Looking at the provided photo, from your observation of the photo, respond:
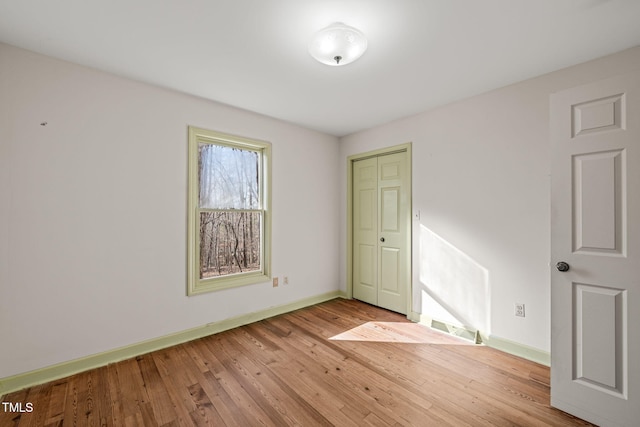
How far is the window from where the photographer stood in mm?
2842

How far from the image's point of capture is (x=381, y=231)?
147 inches

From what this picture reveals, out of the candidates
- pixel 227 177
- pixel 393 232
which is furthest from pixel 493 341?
pixel 227 177

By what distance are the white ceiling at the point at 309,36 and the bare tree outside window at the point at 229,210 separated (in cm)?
75

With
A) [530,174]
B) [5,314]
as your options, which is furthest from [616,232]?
[5,314]

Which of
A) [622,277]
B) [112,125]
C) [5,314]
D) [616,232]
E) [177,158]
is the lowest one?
[5,314]

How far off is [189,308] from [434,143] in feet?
10.5

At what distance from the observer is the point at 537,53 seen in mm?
2027

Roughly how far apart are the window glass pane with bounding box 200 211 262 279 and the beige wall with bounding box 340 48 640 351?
1980 mm

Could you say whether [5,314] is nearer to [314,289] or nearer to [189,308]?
[189,308]

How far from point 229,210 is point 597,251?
3.13 metres

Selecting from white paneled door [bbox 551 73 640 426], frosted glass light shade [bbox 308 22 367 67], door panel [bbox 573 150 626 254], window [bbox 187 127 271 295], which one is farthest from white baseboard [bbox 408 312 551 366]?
frosted glass light shade [bbox 308 22 367 67]

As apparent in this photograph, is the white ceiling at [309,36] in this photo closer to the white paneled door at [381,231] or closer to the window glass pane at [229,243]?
the white paneled door at [381,231]

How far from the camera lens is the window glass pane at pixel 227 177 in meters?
2.97

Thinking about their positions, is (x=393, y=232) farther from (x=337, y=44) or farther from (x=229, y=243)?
(x=337, y=44)
